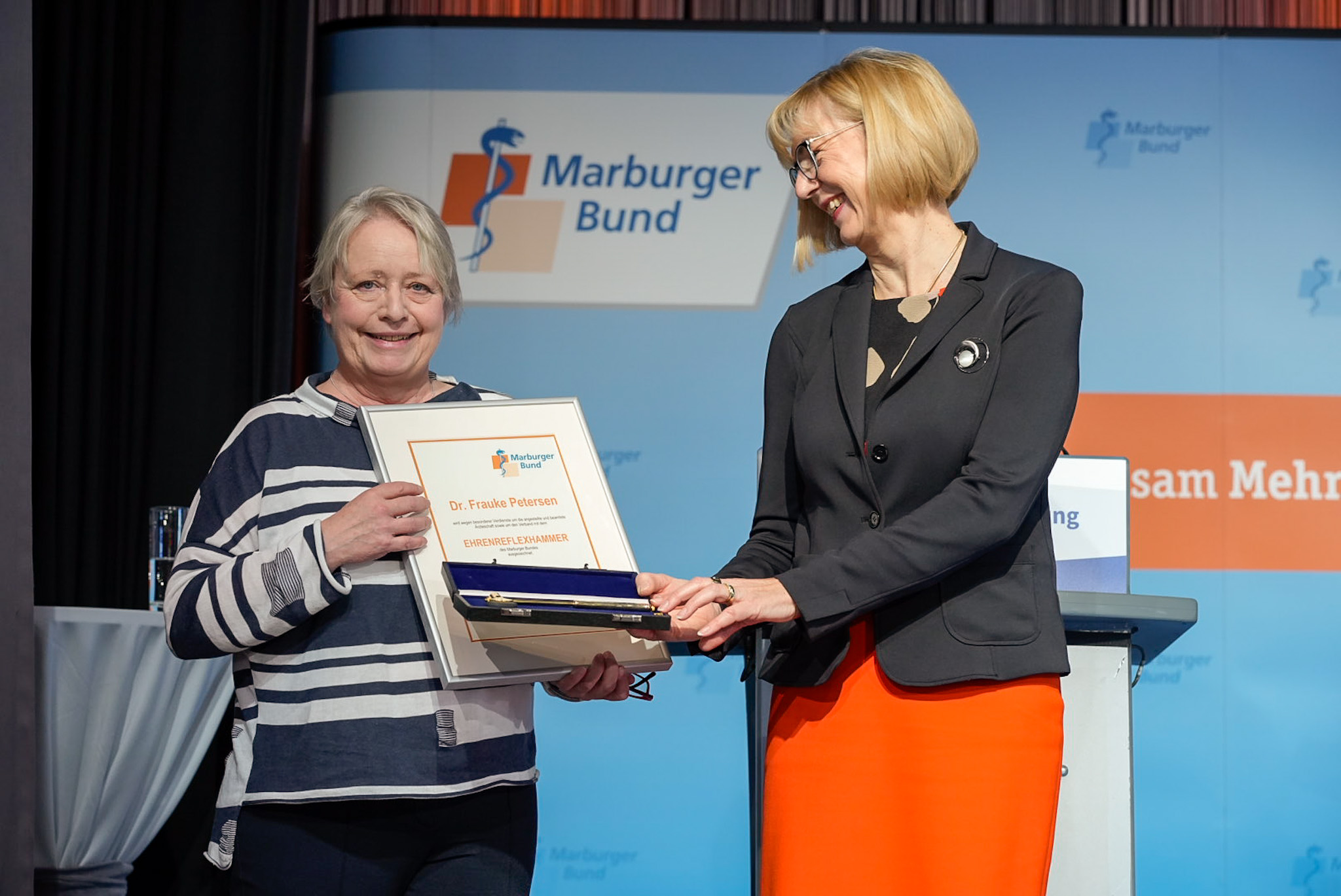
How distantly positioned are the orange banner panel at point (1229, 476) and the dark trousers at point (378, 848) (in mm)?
3272

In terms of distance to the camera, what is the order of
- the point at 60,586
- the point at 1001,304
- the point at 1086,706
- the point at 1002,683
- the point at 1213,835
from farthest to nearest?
the point at 1213,835 → the point at 60,586 → the point at 1086,706 → the point at 1001,304 → the point at 1002,683

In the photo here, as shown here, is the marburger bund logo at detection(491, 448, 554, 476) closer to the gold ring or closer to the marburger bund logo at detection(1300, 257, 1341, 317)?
the gold ring

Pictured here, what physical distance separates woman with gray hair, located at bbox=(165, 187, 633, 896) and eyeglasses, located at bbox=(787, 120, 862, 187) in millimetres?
574

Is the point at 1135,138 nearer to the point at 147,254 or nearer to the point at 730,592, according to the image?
the point at 147,254

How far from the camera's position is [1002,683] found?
4.96ft

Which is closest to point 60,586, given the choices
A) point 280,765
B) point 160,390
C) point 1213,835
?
point 160,390

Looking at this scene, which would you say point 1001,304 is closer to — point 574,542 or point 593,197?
point 574,542

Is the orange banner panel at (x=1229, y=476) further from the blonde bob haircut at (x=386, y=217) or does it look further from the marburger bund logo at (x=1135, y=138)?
the blonde bob haircut at (x=386, y=217)

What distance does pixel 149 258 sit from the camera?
4.27 metres

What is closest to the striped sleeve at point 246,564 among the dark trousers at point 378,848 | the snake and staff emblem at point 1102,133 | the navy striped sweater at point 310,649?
the navy striped sweater at point 310,649

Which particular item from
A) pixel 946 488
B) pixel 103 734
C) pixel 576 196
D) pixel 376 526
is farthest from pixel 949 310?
pixel 576 196

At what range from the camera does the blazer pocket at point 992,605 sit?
4.99 ft

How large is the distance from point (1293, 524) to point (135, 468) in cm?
391

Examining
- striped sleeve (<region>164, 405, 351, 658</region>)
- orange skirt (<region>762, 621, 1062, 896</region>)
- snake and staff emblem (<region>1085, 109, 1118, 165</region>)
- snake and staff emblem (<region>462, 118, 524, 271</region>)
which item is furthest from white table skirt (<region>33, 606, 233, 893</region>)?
snake and staff emblem (<region>1085, 109, 1118, 165</region>)
